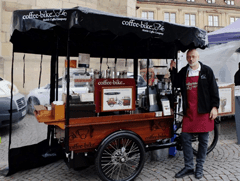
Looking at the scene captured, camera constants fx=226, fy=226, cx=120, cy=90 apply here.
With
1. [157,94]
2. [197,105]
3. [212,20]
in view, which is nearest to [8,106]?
[157,94]

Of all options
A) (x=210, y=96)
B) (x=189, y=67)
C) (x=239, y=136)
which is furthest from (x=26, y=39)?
(x=239, y=136)

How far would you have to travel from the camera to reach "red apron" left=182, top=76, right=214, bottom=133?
340 cm

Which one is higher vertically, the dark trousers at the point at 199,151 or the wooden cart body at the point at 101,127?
the wooden cart body at the point at 101,127

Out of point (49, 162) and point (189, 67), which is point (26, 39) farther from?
point (189, 67)

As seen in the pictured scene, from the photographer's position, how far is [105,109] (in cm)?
330

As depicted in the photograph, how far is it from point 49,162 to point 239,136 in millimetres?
4141

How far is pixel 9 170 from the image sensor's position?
358 centimetres

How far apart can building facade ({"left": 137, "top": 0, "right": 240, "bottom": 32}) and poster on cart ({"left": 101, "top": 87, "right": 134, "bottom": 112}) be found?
33421mm

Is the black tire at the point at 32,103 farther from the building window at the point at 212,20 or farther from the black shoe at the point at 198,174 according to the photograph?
the building window at the point at 212,20

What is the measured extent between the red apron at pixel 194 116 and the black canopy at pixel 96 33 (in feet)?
2.06

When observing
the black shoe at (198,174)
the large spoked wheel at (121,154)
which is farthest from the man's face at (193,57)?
the black shoe at (198,174)

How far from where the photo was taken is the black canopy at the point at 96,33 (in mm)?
2709

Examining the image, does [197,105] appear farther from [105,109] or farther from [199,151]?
[105,109]

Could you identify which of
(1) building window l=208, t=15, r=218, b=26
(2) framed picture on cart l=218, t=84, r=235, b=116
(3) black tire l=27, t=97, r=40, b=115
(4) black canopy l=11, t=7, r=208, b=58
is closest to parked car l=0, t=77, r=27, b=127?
(4) black canopy l=11, t=7, r=208, b=58
